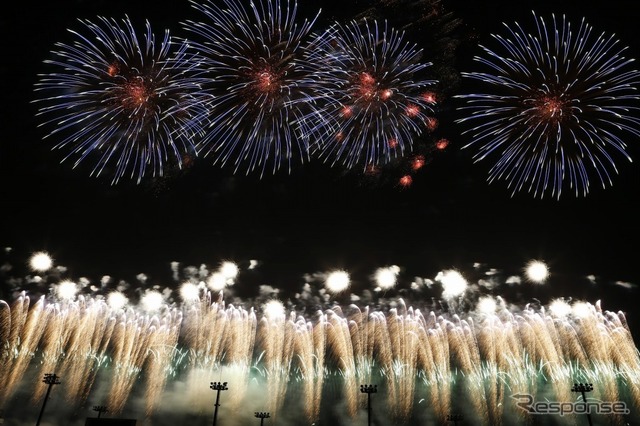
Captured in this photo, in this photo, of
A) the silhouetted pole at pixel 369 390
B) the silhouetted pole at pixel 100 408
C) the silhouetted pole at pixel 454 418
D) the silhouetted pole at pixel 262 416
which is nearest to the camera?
the silhouetted pole at pixel 369 390

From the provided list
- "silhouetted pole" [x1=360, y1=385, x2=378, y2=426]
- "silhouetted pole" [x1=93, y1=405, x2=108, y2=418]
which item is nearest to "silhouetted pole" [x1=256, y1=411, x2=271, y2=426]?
"silhouetted pole" [x1=360, y1=385, x2=378, y2=426]

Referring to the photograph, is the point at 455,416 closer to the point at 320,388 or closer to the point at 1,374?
the point at 320,388

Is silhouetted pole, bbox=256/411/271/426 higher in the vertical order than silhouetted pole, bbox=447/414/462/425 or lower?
higher

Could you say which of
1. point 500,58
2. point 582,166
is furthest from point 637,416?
point 500,58

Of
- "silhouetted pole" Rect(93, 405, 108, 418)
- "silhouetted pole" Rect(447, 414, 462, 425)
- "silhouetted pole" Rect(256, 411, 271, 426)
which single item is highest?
"silhouetted pole" Rect(256, 411, 271, 426)

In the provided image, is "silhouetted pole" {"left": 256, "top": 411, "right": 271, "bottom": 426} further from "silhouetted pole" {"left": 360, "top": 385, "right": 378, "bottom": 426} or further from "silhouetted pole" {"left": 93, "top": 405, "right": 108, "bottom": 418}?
"silhouetted pole" {"left": 93, "top": 405, "right": 108, "bottom": 418}

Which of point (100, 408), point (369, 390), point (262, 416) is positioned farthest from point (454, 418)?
point (100, 408)

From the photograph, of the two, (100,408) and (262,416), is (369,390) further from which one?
(100,408)

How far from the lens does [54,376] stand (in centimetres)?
4738

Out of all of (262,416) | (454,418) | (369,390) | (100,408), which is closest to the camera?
(369,390)

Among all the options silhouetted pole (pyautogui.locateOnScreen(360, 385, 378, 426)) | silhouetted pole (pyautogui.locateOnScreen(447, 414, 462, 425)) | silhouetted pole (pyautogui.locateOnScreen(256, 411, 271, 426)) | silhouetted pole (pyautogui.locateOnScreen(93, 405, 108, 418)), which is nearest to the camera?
silhouetted pole (pyautogui.locateOnScreen(360, 385, 378, 426))

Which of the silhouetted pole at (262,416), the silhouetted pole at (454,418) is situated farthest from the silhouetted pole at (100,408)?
the silhouetted pole at (454,418)

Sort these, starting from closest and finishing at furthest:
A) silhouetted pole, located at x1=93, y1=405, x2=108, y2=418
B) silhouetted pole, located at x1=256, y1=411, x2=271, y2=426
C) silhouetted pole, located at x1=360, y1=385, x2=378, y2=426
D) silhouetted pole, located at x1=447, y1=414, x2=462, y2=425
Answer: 1. silhouetted pole, located at x1=360, y1=385, x2=378, y2=426
2. silhouetted pole, located at x1=447, y1=414, x2=462, y2=425
3. silhouetted pole, located at x1=93, y1=405, x2=108, y2=418
4. silhouetted pole, located at x1=256, y1=411, x2=271, y2=426

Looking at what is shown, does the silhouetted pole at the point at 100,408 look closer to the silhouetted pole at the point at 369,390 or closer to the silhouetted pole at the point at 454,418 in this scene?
the silhouetted pole at the point at 369,390
